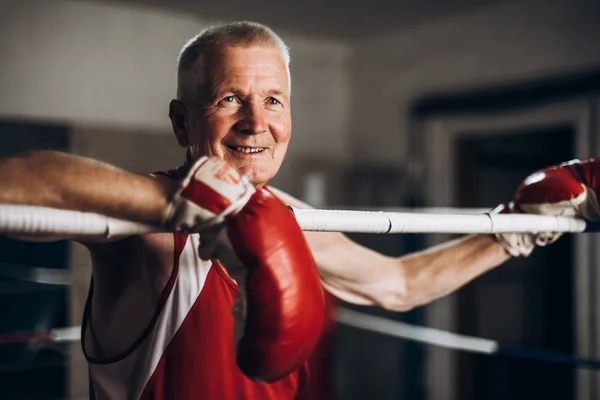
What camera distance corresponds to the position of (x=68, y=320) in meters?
3.01

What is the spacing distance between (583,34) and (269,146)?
2463 millimetres

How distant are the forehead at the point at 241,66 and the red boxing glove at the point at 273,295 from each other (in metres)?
0.33

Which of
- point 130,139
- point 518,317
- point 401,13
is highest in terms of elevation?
point 401,13

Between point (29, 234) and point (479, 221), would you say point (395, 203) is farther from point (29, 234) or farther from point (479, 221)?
point (29, 234)

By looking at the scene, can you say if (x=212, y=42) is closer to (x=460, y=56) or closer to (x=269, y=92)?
(x=269, y=92)

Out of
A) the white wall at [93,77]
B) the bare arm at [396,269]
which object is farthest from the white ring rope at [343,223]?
the white wall at [93,77]

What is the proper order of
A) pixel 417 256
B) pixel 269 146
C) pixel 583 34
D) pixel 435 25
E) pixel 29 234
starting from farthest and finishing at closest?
pixel 435 25 < pixel 583 34 < pixel 417 256 < pixel 269 146 < pixel 29 234

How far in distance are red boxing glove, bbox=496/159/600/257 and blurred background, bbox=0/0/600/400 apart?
1.11 meters

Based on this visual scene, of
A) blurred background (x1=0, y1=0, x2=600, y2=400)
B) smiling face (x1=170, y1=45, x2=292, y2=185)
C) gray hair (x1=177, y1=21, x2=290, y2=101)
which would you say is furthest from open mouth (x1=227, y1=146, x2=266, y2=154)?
blurred background (x1=0, y1=0, x2=600, y2=400)

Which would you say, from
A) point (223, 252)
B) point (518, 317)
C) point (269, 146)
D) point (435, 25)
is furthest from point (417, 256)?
point (518, 317)

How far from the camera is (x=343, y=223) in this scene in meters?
0.81

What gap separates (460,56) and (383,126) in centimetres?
69

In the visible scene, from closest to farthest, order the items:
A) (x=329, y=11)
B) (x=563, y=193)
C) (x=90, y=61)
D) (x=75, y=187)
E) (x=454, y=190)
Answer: (x=75, y=187) < (x=563, y=193) < (x=90, y=61) < (x=329, y=11) < (x=454, y=190)

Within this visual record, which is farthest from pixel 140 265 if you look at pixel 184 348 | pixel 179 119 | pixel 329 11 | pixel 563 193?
pixel 329 11
